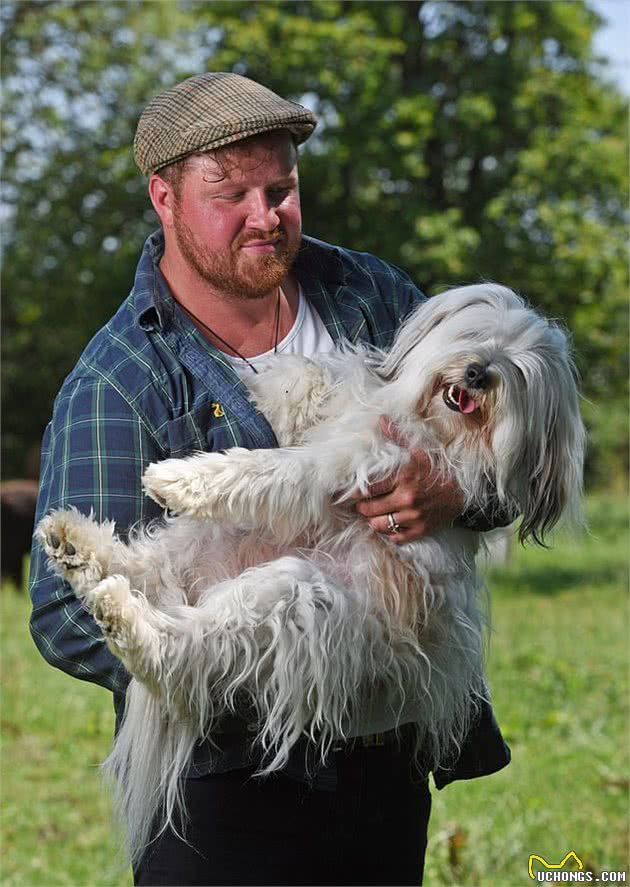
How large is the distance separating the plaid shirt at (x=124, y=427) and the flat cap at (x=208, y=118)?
0.33 meters

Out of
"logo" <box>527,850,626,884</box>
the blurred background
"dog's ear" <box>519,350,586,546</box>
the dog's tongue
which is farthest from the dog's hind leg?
the blurred background

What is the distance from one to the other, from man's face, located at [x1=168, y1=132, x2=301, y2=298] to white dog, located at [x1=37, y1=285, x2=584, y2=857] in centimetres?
25

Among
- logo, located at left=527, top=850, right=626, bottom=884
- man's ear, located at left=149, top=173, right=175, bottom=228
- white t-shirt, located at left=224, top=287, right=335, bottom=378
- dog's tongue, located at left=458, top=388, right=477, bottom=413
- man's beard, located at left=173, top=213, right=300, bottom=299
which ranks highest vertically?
man's ear, located at left=149, top=173, right=175, bottom=228

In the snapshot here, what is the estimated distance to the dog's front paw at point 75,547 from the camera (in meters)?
2.72

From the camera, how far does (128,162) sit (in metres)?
14.2

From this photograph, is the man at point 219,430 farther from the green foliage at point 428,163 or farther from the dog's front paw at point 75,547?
the green foliage at point 428,163

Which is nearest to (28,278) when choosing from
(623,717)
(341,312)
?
(623,717)

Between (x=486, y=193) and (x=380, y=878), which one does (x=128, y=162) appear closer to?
(x=486, y=193)

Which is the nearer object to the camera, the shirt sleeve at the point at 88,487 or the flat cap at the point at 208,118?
the shirt sleeve at the point at 88,487

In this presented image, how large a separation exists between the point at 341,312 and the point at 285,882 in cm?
146

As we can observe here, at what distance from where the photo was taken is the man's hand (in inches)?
117

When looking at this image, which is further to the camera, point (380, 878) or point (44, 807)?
point (44, 807)

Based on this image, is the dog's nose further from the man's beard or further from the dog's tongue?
the man's beard

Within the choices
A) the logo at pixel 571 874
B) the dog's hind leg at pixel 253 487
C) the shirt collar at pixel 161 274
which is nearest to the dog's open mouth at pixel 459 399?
the dog's hind leg at pixel 253 487
